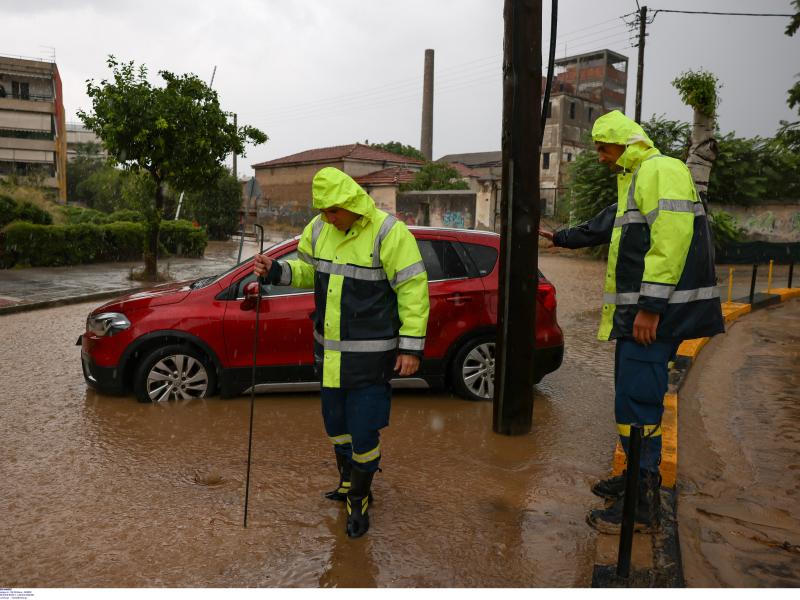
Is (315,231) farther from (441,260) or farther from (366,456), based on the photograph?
(441,260)

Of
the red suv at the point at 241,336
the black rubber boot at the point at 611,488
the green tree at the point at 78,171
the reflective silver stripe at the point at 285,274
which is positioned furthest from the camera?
the green tree at the point at 78,171

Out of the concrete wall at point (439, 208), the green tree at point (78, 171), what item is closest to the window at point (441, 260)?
the concrete wall at point (439, 208)

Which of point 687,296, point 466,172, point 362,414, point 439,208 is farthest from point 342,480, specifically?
point 466,172

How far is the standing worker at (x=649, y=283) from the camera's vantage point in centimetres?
324

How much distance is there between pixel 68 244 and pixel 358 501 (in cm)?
1684

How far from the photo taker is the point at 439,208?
36.2 metres

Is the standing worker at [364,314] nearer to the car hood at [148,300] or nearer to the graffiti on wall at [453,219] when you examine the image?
the car hood at [148,300]

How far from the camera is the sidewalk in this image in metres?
12.0

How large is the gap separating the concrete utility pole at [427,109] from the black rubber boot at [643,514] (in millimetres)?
54006

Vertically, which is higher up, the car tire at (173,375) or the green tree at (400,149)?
the green tree at (400,149)

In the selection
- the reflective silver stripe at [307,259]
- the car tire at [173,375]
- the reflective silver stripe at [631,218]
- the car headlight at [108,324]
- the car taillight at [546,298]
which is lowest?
the car tire at [173,375]

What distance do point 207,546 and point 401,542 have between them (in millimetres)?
975
